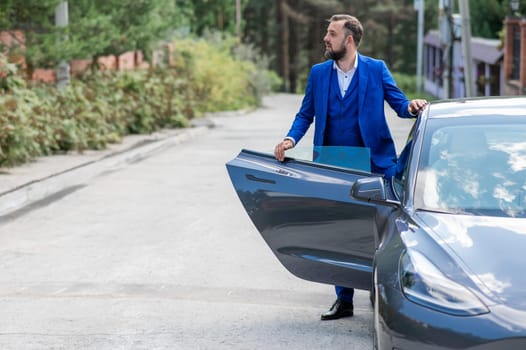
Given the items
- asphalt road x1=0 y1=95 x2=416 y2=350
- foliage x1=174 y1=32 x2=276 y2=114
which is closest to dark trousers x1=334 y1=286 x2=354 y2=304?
asphalt road x1=0 y1=95 x2=416 y2=350

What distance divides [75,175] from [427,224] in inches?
447

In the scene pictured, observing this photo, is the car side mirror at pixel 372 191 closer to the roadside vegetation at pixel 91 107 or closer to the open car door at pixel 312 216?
the open car door at pixel 312 216

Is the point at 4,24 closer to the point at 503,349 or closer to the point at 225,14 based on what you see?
the point at 503,349

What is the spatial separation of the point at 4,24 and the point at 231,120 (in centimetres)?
1811

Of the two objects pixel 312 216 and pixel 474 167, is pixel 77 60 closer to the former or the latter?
pixel 312 216

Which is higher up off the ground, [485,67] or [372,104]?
[372,104]

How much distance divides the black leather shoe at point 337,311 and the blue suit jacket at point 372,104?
2.83 ft

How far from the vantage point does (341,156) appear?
7.04 meters

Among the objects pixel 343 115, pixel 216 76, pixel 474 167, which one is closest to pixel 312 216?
pixel 343 115

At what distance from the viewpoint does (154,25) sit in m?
27.3

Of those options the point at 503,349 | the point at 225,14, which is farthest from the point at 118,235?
the point at 225,14

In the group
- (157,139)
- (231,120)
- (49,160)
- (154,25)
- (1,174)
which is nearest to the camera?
(1,174)

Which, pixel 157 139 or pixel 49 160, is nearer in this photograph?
pixel 49 160

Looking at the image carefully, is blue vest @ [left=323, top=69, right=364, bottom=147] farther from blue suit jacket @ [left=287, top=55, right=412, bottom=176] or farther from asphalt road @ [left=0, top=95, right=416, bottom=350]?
asphalt road @ [left=0, top=95, right=416, bottom=350]
